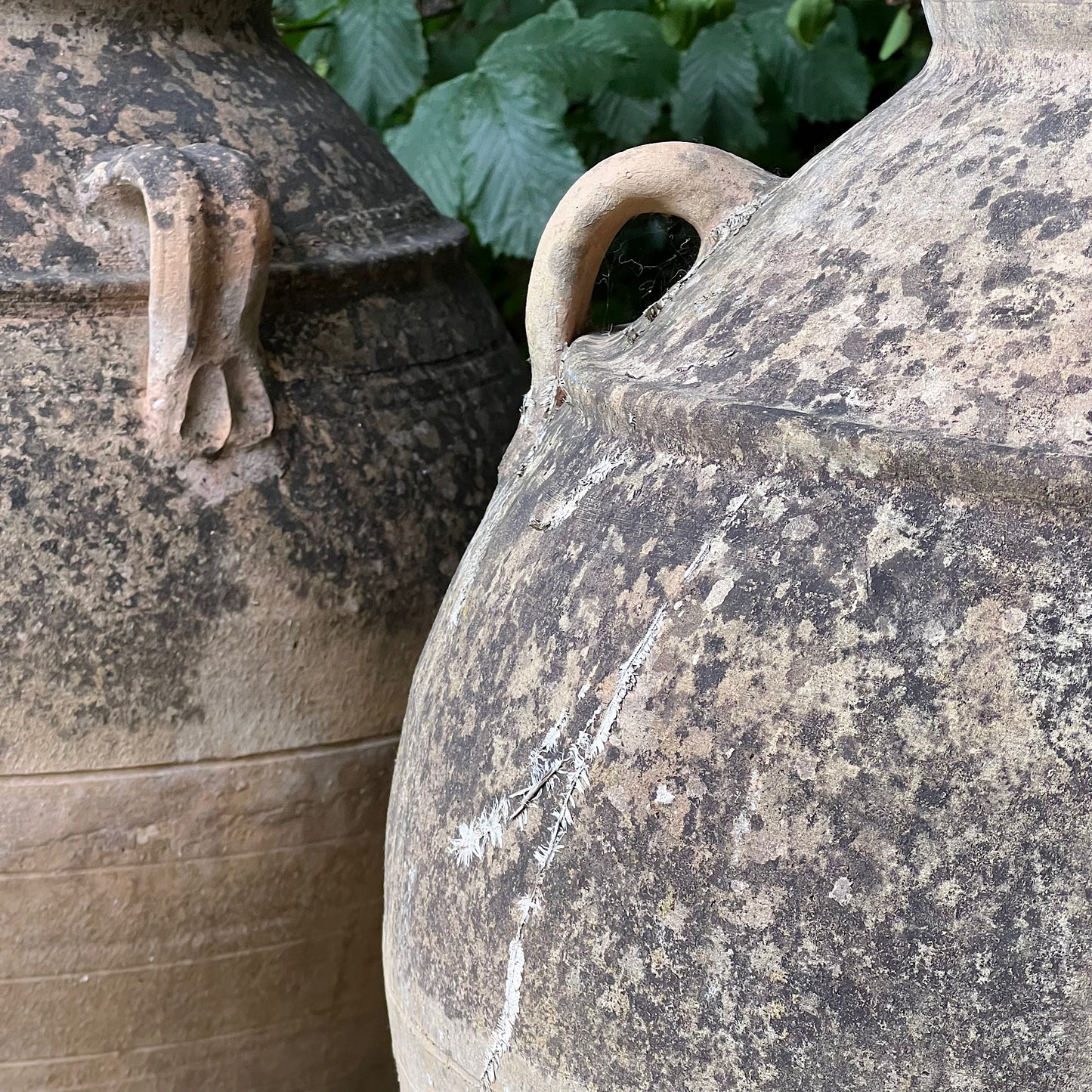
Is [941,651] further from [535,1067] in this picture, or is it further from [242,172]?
[242,172]

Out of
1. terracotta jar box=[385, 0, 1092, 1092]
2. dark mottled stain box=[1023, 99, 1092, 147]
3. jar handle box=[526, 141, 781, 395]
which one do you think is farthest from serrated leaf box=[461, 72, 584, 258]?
dark mottled stain box=[1023, 99, 1092, 147]

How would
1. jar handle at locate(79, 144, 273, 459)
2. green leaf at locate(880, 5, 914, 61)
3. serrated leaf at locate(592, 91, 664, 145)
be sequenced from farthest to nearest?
serrated leaf at locate(592, 91, 664, 145) → green leaf at locate(880, 5, 914, 61) → jar handle at locate(79, 144, 273, 459)

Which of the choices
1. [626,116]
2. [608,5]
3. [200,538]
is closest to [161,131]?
[200,538]

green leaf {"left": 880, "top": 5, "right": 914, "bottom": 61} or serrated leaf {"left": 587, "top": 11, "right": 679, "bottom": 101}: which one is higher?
serrated leaf {"left": 587, "top": 11, "right": 679, "bottom": 101}

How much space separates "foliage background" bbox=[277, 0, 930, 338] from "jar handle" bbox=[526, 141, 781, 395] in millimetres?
345

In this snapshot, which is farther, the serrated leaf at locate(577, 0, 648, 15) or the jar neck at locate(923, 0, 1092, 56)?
the serrated leaf at locate(577, 0, 648, 15)

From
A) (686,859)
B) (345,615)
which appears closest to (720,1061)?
(686,859)

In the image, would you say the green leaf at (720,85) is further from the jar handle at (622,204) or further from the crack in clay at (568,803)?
the crack in clay at (568,803)

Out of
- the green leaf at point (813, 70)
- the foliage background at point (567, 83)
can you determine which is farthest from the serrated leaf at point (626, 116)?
the green leaf at point (813, 70)

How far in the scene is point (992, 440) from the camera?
35.0 inches

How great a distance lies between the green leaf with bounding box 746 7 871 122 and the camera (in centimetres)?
245

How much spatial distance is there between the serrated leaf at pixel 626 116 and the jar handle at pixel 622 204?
4.02ft

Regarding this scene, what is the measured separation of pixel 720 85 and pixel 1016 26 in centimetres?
138

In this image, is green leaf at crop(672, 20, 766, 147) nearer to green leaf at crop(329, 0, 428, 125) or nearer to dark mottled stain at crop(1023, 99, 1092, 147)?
green leaf at crop(329, 0, 428, 125)
